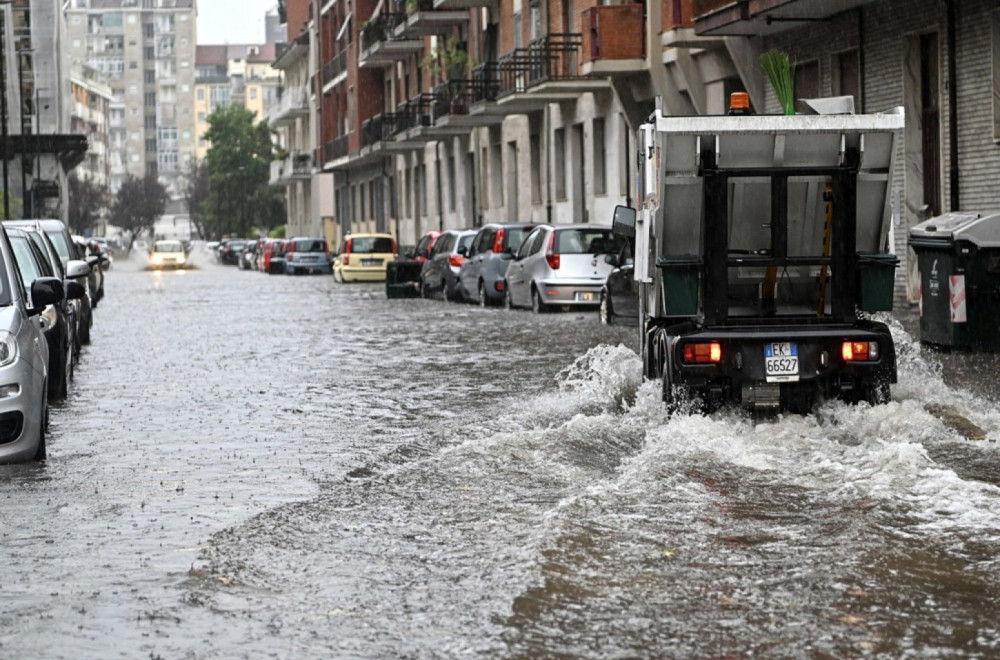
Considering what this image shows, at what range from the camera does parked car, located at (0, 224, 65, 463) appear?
11.0m

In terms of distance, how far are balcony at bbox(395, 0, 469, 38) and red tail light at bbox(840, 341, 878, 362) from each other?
4411 cm

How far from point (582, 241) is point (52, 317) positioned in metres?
14.6

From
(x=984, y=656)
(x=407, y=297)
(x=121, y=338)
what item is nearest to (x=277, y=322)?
(x=121, y=338)

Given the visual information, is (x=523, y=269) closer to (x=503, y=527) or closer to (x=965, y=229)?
(x=965, y=229)

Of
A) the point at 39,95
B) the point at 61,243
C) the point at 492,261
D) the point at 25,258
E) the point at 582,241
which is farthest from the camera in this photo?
the point at 39,95

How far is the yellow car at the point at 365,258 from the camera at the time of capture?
54.6 metres

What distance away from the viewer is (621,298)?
80.2 feet

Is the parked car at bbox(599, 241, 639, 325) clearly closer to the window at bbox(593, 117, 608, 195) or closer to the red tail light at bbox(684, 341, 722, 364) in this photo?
the red tail light at bbox(684, 341, 722, 364)

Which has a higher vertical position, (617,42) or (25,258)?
(617,42)

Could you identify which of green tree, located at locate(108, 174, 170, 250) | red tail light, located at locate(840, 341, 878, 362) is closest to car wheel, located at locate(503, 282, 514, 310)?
red tail light, located at locate(840, 341, 878, 362)

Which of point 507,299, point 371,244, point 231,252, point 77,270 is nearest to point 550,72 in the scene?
point 507,299

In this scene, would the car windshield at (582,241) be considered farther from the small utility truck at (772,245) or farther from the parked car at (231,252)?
the parked car at (231,252)

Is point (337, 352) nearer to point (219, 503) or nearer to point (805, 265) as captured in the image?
point (805, 265)

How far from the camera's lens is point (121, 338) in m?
26.0
